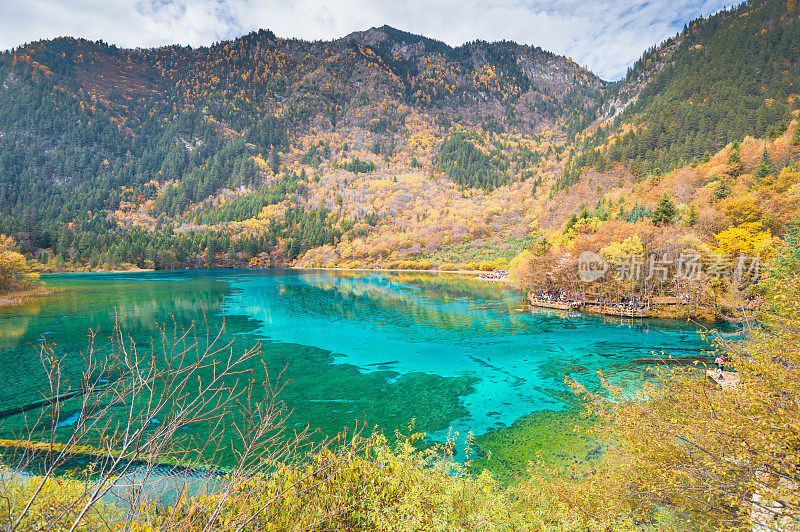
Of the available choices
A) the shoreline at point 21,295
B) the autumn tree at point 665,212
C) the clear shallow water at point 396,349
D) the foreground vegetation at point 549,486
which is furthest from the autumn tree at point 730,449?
the shoreline at point 21,295

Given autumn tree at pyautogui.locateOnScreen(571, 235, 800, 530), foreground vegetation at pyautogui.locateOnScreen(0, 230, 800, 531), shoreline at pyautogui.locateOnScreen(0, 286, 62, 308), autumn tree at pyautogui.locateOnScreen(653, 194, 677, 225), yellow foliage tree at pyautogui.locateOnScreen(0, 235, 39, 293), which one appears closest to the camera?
foreground vegetation at pyautogui.locateOnScreen(0, 230, 800, 531)

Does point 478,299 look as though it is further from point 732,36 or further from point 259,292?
point 732,36

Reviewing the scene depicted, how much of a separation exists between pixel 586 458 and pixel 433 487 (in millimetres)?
8744

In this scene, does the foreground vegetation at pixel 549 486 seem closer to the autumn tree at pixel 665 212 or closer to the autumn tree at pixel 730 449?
the autumn tree at pixel 730 449

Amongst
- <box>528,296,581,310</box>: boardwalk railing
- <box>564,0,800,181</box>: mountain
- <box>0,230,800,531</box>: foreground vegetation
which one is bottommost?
<box>528,296,581,310</box>: boardwalk railing

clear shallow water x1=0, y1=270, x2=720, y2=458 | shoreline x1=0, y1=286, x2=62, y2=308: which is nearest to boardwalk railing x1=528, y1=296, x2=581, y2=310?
clear shallow water x1=0, y1=270, x2=720, y2=458

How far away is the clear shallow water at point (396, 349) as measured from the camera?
699 inches

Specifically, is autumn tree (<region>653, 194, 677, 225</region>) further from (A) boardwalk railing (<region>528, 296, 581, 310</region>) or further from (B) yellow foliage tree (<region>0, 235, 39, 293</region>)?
(B) yellow foliage tree (<region>0, 235, 39, 293</region>)

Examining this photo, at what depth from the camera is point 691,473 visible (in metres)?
6.82

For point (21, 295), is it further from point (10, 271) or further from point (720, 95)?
point (720, 95)

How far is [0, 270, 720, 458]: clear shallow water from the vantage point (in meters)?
17.8

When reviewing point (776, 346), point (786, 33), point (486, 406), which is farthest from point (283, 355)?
point (786, 33)

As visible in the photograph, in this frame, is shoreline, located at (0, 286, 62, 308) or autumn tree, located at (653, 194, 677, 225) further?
autumn tree, located at (653, 194, 677, 225)

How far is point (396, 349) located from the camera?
95.2 feet
